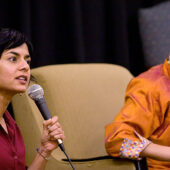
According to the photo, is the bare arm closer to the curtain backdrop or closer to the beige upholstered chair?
the beige upholstered chair

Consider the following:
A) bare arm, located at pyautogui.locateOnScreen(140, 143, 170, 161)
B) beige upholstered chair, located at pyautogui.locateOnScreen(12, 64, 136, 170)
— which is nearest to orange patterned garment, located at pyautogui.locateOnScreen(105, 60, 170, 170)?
bare arm, located at pyautogui.locateOnScreen(140, 143, 170, 161)

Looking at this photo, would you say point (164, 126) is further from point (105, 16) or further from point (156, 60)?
point (105, 16)

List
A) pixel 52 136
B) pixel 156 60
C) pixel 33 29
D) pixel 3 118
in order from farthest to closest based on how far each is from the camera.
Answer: pixel 156 60 < pixel 33 29 < pixel 3 118 < pixel 52 136

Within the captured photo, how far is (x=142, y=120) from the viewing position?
1398mm

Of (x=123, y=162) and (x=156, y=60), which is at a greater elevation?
(x=156, y=60)

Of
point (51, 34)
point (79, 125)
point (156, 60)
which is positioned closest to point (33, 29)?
point (51, 34)

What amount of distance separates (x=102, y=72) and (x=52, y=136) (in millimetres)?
857

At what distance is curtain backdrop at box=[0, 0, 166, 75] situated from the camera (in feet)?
6.45

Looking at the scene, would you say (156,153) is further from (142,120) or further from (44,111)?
(44,111)

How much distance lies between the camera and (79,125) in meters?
1.71

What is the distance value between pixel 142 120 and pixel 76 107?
0.43 meters

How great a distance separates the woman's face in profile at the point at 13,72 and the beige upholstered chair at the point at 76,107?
38 centimetres

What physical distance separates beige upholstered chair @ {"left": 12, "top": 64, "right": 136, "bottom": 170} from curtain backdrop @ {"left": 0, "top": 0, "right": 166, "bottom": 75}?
0.30m

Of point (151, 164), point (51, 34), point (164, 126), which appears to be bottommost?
point (151, 164)
